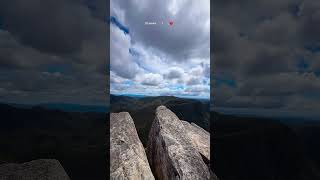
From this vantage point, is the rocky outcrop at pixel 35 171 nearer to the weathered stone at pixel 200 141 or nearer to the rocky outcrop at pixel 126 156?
the rocky outcrop at pixel 126 156

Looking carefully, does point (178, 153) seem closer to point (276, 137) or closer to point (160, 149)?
point (160, 149)

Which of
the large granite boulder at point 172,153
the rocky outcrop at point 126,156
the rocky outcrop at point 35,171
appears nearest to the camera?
the rocky outcrop at point 35,171

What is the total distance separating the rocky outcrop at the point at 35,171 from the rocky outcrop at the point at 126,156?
5.28ft

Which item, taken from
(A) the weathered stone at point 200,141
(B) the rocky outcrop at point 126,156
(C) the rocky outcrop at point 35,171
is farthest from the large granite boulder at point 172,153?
(C) the rocky outcrop at point 35,171

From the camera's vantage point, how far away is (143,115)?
1862 centimetres

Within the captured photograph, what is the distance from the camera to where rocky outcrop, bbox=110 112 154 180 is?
777 cm

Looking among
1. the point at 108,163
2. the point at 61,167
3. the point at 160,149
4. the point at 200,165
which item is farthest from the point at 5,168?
the point at 200,165

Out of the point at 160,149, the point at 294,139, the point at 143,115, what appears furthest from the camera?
the point at 143,115

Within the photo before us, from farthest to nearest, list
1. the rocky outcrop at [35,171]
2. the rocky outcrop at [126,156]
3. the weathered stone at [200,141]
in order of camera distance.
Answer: the weathered stone at [200,141] → the rocky outcrop at [126,156] → the rocky outcrop at [35,171]

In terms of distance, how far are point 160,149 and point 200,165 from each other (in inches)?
66.5

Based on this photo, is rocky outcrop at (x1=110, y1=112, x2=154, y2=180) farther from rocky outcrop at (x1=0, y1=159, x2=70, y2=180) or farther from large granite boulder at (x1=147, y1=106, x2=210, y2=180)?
rocky outcrop at (x1=0, y1=159, x2=70, y2=180)

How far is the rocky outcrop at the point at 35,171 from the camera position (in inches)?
267

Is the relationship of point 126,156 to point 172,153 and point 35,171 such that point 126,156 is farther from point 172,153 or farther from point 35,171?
point 35,171

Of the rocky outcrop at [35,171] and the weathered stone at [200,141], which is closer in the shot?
the rocky outcrop at [35,171]
